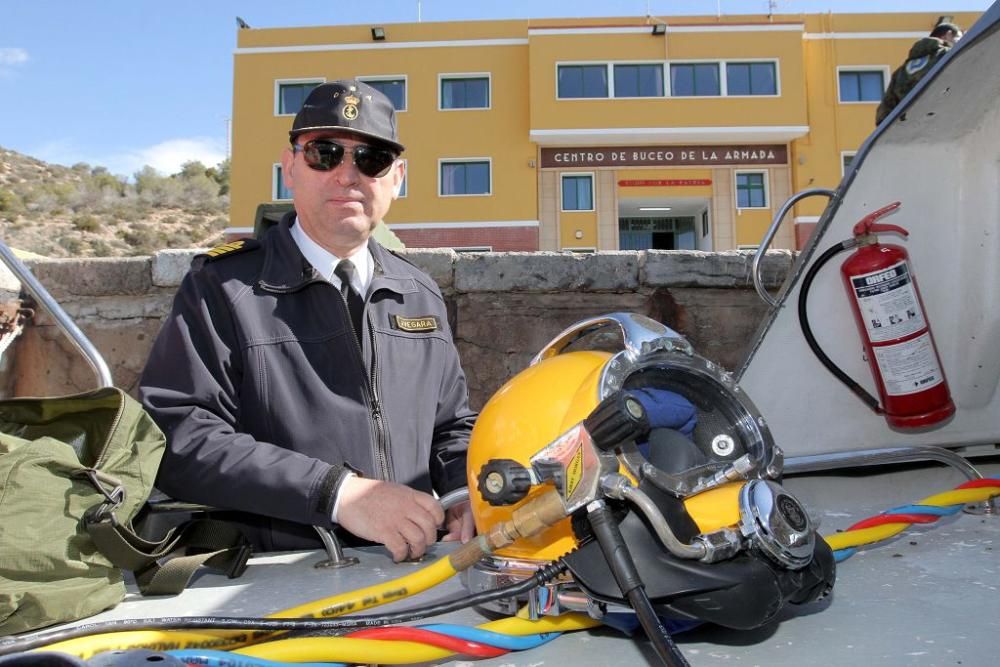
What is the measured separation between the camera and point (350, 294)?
79.9 inches

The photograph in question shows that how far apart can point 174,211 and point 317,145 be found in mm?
37557

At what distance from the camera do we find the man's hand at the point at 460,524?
1.62 metres

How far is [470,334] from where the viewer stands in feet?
12.8

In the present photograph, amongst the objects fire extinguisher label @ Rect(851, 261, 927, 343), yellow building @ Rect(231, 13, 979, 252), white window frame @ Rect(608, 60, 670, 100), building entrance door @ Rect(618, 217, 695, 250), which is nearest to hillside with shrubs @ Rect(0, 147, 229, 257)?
yellow building @ Rect(231, 13, 979, 252)

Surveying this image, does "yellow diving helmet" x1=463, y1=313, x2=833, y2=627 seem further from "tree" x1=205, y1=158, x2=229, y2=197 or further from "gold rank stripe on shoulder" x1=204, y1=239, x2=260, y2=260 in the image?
"tree" x1=205, y1=158, x2=229, y2=197

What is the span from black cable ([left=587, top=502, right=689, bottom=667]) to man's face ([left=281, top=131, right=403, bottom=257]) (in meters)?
1.31

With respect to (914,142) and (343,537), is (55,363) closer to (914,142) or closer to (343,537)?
(343,537)

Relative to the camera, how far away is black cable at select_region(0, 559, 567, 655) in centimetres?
99

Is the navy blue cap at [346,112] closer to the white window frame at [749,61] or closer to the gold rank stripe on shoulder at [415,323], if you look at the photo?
the gold rank stripe on shoulder at [415,323]

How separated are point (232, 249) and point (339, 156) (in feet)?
1.26

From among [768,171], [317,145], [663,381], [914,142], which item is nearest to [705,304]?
[914,142]

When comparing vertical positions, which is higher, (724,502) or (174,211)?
(174,211)

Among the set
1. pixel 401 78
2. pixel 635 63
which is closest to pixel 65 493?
pixel 401 78

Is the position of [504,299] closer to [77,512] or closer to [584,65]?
[77,512]
